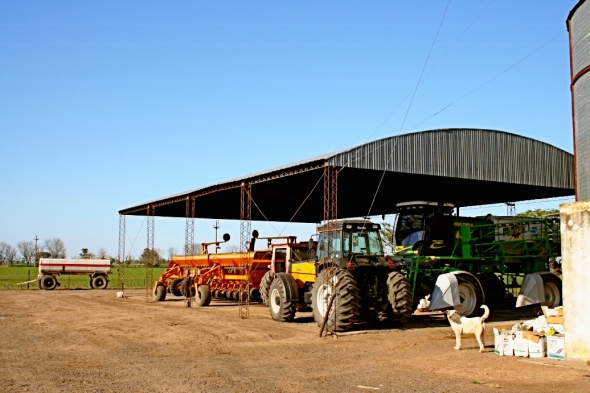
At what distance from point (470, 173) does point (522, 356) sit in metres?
8.66

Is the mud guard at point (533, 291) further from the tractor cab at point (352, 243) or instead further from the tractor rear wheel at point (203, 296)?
the tractor rear wheel at point (203, 296)

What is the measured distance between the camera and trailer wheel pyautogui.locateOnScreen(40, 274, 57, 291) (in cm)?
3794

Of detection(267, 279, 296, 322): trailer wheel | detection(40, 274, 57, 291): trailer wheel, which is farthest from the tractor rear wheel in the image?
detection(40, 274, 57, 291): trailer wheel

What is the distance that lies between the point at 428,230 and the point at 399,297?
446 cm

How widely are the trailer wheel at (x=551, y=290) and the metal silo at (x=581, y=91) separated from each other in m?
6.56

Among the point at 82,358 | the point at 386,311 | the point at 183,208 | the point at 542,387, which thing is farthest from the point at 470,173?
the point at 183,208

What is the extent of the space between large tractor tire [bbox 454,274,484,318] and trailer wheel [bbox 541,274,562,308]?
2.73 m

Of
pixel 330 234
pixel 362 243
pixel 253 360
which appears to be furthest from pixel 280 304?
pixel 253 360

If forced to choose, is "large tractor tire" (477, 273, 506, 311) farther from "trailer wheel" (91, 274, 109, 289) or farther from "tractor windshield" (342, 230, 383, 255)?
"trailer wheel" (91, 274, 109, 289)

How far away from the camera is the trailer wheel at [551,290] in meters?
18.2

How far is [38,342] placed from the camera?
13.0 m

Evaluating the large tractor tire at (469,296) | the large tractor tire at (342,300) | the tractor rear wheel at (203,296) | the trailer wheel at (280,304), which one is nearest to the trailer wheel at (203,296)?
the tractor rear wheel at (203,296)

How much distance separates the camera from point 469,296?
16.9m

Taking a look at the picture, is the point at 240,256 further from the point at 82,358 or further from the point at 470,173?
the point at 82,358
